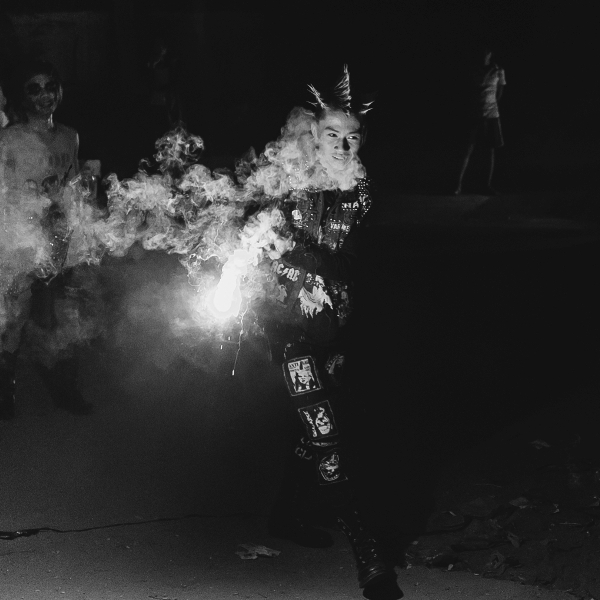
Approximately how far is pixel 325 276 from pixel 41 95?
2885 millimetres

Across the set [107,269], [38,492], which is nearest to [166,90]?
[107,269]

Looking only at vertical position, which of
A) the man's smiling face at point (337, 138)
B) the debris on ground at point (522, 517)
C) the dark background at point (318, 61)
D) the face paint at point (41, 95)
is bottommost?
the debris on ground at point (522, 517)

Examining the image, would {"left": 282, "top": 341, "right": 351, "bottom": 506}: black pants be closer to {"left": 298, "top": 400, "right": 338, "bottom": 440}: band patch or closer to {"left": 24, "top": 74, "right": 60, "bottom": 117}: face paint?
{"left": 298, "top": 400, "right": 338, "bottom": 440}: band patch

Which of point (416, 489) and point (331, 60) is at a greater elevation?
point (331, 60)

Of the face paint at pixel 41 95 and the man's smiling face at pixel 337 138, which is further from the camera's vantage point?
the face paint at pixel 41 95

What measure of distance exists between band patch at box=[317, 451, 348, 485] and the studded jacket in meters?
0.59

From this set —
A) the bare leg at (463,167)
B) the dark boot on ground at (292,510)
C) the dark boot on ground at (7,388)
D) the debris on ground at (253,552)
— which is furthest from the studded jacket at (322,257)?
the bare leg at (463,167)

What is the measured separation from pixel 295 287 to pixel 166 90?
1417 centimetres

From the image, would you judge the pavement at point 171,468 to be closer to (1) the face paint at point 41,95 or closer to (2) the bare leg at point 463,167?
(1) the face paint at point 41,95

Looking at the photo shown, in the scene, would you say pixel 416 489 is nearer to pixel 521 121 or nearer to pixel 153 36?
pixel 521 121

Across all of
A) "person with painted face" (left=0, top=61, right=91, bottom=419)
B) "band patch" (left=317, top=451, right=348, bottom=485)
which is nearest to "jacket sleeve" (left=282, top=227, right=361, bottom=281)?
"band patch" (left=317, top=451, right=348, bottom=485)

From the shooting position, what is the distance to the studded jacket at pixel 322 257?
436cm

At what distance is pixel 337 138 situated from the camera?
434cm

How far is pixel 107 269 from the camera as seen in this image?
356 inches
